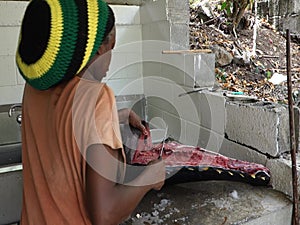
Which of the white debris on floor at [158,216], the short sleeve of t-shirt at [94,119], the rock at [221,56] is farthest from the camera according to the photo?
the rock at [221,56]

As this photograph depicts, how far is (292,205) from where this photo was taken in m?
1.30

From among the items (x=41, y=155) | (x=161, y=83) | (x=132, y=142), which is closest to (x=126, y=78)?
(x=161, y=83)

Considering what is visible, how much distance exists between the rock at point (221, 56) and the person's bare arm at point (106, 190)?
6.46ft

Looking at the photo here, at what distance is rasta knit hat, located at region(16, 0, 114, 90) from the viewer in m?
0.68

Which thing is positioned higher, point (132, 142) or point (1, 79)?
point (1, 79)

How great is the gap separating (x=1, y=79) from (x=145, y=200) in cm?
138

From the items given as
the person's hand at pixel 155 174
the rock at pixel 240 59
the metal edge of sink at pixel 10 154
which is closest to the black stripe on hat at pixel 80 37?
the person's hand at pixel 155 174

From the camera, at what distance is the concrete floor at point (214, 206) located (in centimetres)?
121

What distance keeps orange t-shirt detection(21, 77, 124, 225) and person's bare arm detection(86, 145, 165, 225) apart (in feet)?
0.07

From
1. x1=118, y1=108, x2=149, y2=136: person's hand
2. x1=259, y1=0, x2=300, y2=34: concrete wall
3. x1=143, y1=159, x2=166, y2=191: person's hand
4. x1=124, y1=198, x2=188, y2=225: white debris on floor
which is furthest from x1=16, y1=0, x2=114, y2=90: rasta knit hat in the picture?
x1=259, y1=0, x2=300, y2=34: concrete wall

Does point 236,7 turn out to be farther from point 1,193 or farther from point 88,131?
point 88,131

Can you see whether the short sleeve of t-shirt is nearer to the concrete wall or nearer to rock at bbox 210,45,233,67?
rock at bbox 210,45,233,67

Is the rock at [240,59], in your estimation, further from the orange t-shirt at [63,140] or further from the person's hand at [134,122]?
the orange t-shirt at [63,140]

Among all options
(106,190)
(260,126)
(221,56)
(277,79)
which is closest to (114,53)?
(221,56)
